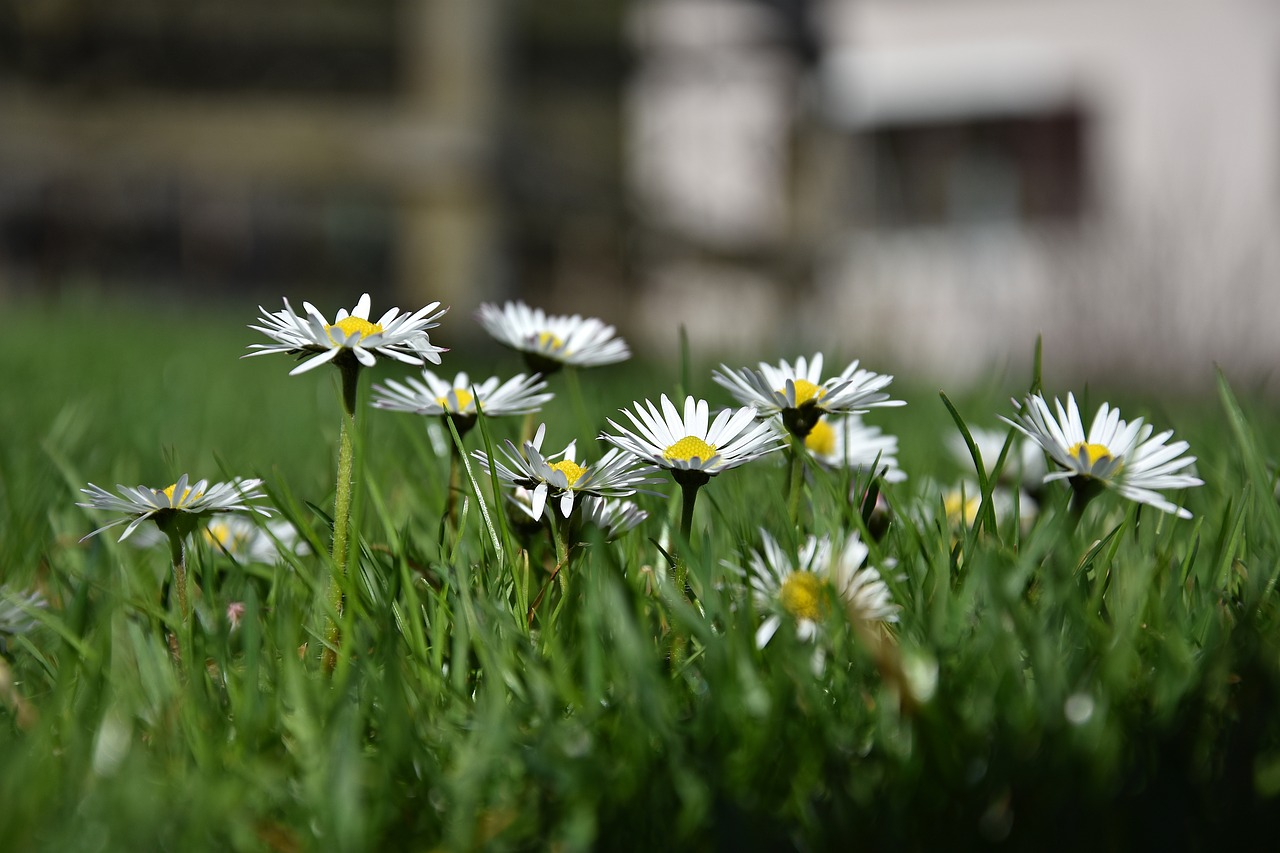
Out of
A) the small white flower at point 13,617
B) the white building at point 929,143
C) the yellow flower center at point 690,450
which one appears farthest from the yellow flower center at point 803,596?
the white building at point 929,143

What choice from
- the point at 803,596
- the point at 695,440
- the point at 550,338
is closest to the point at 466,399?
the point at 550,338

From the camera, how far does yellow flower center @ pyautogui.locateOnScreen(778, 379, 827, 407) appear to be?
0.89 m

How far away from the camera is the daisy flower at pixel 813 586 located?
80cm

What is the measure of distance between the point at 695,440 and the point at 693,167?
8.74 metres

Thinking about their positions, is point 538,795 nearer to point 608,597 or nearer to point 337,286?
point 608,597

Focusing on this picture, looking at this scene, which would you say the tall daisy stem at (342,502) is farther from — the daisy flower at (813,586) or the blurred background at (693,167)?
the blurred background at (693,167)

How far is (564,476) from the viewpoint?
0.83m

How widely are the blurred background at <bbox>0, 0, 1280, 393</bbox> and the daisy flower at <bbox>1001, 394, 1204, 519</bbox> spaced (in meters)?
3.24

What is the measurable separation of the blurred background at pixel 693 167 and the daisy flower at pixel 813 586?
3.27m

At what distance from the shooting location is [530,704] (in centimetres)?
75

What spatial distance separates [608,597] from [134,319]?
4.17 m

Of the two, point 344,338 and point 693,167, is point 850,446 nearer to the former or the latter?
point 344,338

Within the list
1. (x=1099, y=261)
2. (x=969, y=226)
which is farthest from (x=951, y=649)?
(x=969, y=226)

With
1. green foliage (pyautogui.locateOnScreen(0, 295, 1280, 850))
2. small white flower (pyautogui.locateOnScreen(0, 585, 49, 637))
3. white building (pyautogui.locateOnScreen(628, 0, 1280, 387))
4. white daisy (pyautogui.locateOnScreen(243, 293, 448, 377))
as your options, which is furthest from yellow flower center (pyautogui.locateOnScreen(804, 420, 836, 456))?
white building (pyautogui.locateOnScreen(628, 0, 1280, 387))
